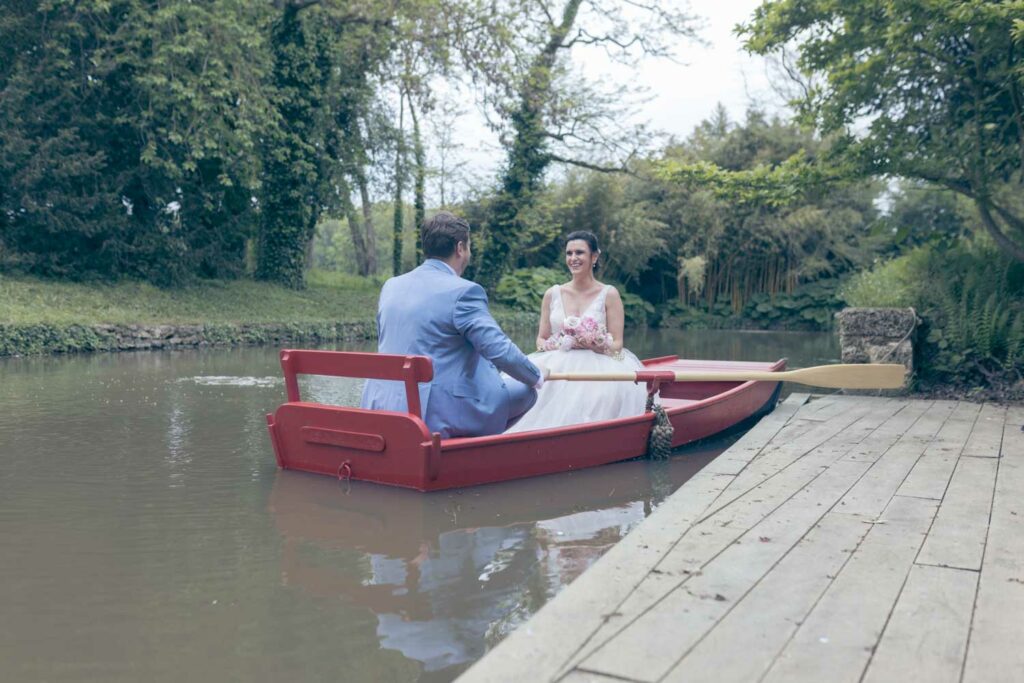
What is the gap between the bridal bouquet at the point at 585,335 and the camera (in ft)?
20.1

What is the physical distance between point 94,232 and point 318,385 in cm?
981

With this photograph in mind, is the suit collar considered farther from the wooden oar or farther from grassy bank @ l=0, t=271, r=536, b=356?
grassy bank @ l=0, t=271, r=536, b=356

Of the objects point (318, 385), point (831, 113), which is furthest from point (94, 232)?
point (831, 113)

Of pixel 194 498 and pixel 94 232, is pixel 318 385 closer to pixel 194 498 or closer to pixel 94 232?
pixel 194 498

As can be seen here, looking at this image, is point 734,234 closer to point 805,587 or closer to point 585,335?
point 585,335

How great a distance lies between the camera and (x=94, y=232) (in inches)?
660

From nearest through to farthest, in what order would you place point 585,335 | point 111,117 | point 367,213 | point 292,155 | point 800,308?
point 585,335 → point 111,117 → point 292,155 → point 367,213 → point 800,308

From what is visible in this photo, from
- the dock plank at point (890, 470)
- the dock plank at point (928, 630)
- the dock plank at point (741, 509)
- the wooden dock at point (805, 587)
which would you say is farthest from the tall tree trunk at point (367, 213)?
the dock plank at point (928, 630)

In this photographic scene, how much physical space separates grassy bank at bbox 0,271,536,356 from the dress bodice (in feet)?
32.1

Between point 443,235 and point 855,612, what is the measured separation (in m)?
3.04

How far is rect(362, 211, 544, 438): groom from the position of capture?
179 inches

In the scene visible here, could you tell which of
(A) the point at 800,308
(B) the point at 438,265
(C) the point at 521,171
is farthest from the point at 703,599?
(A) the point at 800,308

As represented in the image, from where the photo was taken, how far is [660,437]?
18.3ft

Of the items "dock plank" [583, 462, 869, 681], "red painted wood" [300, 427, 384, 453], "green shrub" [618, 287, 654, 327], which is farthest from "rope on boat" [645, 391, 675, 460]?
"green shrub" [618, 287, 654, 327]
